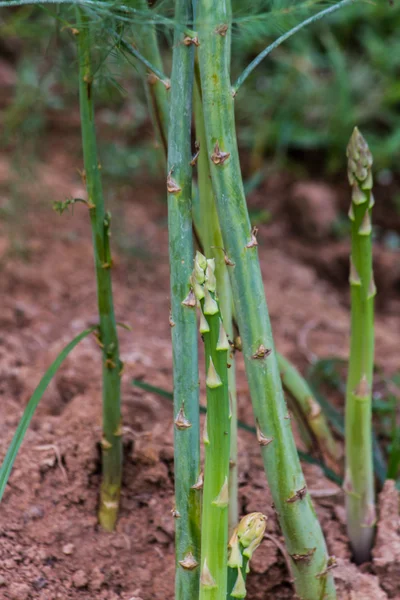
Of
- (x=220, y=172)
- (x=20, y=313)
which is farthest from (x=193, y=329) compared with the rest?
Result: (x=20, y=313)

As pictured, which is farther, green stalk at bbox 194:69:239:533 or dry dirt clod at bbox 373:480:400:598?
dry dirt clod at bbox 373:480:400:598

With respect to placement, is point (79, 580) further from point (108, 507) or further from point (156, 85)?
point (156, 85)

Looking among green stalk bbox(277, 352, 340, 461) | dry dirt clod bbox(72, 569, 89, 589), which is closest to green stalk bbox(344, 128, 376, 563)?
green stalk bbox(277, 352, 340, 461)

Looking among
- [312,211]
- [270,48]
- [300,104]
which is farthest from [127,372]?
[300,104]

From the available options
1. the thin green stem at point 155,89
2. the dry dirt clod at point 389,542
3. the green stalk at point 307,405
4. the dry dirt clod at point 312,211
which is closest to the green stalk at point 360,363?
the dry dirt clod at point 389,542

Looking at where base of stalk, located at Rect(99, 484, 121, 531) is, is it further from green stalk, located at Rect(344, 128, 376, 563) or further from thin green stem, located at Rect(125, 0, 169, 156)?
thin green stem, located at Rect(125, 0, 169, 156)

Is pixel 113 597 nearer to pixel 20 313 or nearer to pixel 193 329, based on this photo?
pixel 193 329
